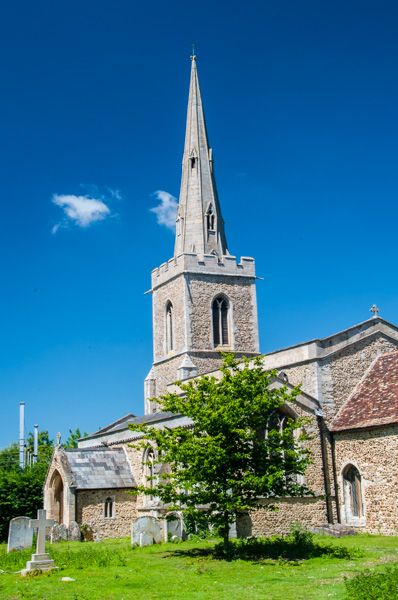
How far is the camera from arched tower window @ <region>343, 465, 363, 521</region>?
2795 centimetres

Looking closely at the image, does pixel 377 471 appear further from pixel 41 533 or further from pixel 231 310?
pixel 231 310

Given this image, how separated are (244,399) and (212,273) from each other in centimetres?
2433

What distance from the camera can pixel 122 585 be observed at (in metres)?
16.1

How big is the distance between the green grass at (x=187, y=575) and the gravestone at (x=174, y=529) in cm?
209

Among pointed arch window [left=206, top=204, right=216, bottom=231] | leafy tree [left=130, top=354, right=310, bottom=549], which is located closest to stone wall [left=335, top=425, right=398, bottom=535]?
leafy tree [left=130, top=354, right=310, bottom=549]

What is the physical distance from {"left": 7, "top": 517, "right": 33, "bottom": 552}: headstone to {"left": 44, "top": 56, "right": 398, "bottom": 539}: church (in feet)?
16.4

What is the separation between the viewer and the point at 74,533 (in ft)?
99.2

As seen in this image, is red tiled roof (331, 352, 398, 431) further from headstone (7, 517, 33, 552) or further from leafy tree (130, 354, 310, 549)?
headstone (7, 517, 33, 552)

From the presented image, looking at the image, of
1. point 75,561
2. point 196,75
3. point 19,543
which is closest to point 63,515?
point 19,543

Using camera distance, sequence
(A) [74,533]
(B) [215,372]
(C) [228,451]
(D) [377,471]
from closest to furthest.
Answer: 1. (C) [228,451]
2. (D) [377,471]
3. (A) [74,533]
4. (B) [215,372]

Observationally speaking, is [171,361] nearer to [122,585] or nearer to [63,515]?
[63,515]

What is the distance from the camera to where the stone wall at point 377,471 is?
25.9 metres

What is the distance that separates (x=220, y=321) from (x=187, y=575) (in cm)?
2770

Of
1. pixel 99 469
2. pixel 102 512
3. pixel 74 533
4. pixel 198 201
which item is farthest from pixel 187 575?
pixel 198 201
